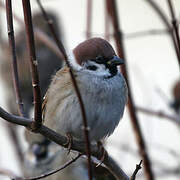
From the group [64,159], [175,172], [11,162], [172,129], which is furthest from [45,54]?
[175,172]

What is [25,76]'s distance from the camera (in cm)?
675

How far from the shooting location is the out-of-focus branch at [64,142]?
5.46ft

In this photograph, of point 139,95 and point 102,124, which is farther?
point 139,95

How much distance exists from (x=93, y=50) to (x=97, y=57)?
4 cm

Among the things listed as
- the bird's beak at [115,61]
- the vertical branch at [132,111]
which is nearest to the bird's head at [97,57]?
the bird's beak at [115,61]

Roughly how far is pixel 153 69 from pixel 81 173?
120 inches

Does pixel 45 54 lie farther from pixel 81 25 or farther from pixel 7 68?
pixel 7 68

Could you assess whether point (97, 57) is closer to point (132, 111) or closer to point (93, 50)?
point (93, 50)

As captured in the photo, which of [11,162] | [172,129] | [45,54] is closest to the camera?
[172,129]

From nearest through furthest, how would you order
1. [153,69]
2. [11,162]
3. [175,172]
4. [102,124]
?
[102,124], [175,172], [11,162], [153,69]

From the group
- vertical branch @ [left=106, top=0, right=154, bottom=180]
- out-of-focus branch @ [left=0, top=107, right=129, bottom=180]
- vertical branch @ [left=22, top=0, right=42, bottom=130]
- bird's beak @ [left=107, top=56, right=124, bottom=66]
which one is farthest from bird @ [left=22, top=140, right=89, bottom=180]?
vertical branch @ [left=22, top=0, right=42, bottom=130]

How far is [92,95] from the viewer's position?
2293 mm

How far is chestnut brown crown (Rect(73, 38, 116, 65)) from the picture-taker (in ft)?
7.26

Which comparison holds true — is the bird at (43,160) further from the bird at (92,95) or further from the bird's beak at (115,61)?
the bird's beak at (115,61)
